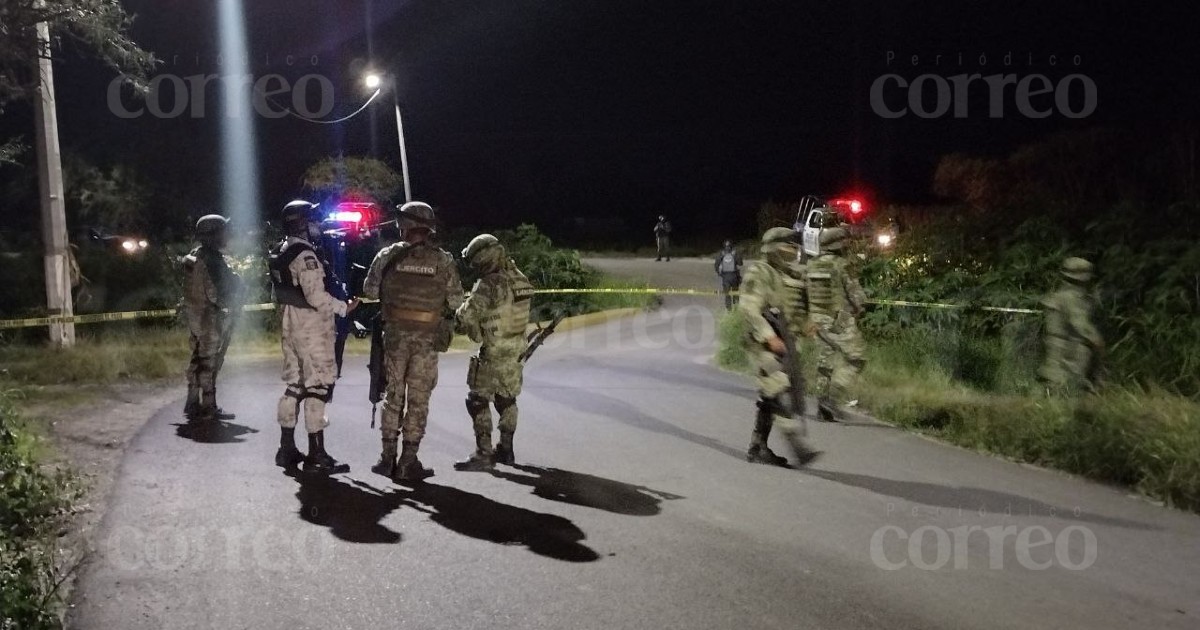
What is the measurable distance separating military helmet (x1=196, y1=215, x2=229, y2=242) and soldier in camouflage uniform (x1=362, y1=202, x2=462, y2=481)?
2.36 metres

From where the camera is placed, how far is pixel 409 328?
7379 mm

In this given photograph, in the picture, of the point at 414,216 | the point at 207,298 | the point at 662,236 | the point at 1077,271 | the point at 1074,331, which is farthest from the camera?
the point at 662,236

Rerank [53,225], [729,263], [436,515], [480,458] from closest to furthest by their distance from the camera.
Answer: [436,515] → [480,458] → [53,225] → [729,263]

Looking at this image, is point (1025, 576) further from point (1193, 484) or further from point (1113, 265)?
point (1113, 265)

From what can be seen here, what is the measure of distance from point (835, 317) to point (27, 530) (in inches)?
288

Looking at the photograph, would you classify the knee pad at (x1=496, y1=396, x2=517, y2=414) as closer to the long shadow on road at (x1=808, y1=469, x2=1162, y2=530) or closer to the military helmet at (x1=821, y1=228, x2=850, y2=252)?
the long shadow on road at (x1=808, y1=469, x2=1162, y2=530)

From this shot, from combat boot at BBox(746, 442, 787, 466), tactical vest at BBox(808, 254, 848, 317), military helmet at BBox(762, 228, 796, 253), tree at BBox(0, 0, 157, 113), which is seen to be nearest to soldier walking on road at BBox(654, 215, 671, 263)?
tactical vest at BBox(808, 254, 848, 317)

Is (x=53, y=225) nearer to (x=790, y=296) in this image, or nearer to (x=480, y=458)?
(x=480, y=458)

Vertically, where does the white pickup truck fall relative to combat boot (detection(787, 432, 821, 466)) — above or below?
above

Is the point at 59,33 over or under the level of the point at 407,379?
over

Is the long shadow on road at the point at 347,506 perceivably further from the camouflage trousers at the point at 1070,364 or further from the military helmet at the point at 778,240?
the camouflage trousers at the point at 1070,364

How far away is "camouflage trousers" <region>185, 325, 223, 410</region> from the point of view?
30.0 feet

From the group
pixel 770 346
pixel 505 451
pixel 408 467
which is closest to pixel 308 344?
pixel 408 467

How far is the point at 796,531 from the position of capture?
6.32 m
